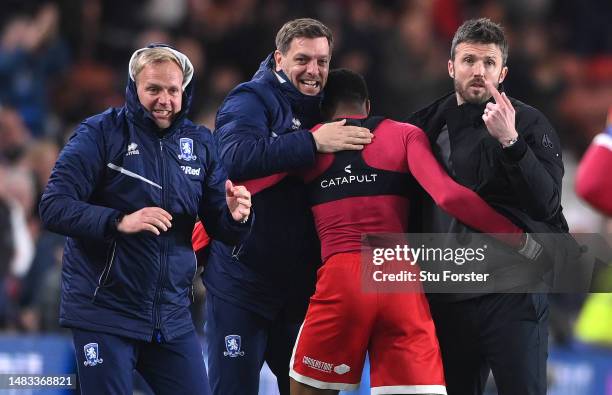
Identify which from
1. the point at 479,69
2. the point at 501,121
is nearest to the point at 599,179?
the point at 501,121

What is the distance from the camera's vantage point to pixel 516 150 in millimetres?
5738

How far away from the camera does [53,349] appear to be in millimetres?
9242

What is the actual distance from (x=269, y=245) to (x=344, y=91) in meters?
0.88

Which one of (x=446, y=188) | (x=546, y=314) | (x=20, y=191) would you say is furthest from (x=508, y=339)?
(x=20, y=191)

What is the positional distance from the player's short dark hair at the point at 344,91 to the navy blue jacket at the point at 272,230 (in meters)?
0.15

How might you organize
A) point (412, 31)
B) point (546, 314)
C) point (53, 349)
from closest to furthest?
1. point (546, 314)
2. point (53, 349)
3. point (412, 31)

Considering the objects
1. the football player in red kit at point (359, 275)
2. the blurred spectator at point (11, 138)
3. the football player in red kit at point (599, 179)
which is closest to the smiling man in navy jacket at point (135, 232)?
the football player in red kit at point (359, 275)

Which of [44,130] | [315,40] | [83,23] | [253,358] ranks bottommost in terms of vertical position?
[253,358]

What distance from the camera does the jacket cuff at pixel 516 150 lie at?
18.8 ft

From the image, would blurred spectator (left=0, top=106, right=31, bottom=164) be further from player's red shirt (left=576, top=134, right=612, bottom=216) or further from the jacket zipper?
player's red shirt (left=576, top=134, right=612, bottom=216)

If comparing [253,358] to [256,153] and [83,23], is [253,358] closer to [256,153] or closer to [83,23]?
[256,153]

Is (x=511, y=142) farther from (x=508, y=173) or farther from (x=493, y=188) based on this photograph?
(x=493, y=188)

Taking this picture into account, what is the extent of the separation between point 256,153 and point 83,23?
23.9ft

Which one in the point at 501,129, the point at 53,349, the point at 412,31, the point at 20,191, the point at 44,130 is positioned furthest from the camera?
the point at 412,31
